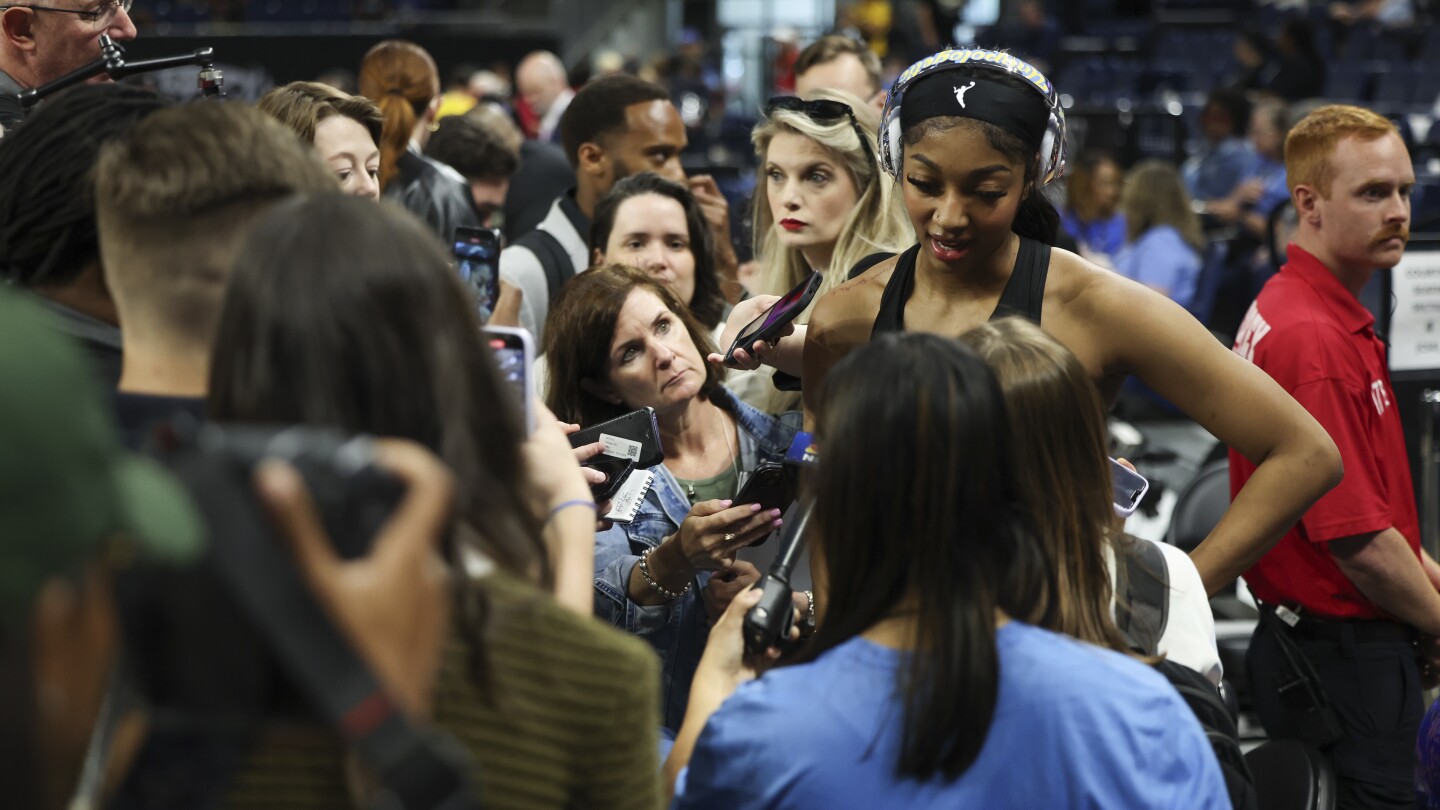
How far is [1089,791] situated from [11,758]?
936 millimetres

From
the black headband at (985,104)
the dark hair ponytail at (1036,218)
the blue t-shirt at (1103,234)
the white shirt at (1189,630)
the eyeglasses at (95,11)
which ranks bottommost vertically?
the blue t-shirt at (1103,234)

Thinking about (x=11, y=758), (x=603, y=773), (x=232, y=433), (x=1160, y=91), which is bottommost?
(x=1160, y=91)

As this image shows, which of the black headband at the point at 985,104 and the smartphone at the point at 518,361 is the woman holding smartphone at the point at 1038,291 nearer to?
the black headband at the point at 985,104

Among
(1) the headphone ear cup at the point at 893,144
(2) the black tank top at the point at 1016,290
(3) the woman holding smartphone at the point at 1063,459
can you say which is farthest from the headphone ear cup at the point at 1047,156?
(3) the woman holding smartphone at the point at 1063,459

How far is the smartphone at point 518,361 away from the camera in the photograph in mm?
1343

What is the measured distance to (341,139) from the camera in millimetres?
2682

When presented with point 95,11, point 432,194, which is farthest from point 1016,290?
point 432,194

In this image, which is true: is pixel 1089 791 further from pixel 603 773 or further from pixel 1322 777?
pixel 1322 777

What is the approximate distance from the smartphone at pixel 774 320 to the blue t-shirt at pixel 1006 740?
923 millimetres

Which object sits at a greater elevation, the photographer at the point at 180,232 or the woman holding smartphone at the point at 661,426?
the photographer at the point at 180,232

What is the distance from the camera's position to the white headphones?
2049 mm

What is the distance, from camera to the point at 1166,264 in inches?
299

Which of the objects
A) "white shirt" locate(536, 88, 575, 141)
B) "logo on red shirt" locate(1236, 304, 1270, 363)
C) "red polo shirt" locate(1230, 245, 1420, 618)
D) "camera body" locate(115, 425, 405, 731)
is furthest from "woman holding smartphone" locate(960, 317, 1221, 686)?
"white shirt" locate(536, 88, 575, 141)

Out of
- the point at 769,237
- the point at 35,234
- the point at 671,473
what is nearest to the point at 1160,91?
the point at 769,237
